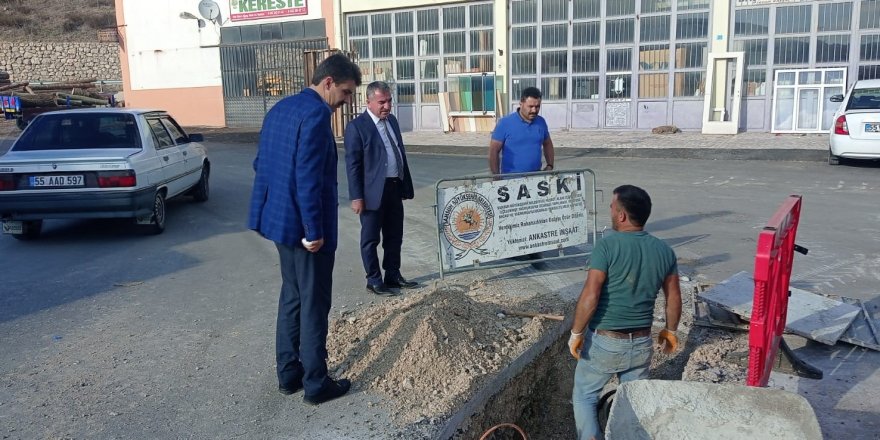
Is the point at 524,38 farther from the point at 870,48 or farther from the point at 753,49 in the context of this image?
the point at 870,48

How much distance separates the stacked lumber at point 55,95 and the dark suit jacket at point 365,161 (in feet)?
89.7

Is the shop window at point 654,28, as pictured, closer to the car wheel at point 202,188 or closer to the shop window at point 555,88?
the shop window at point 555,88

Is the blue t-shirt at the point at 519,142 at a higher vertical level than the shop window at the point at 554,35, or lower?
lower

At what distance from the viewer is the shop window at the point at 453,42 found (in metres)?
23.7

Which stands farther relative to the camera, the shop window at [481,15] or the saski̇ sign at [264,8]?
the saski̇ sign at [264,8]

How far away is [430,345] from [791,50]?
18.2m

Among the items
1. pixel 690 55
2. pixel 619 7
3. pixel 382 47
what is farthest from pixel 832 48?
pixel 382 47

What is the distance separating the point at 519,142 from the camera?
7.06 metres

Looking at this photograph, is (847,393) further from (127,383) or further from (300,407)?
(127,383)

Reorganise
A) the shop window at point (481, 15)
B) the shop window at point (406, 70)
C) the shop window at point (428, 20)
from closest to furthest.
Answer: the shop window at point (481, 15)
the shop window at point (428, 20)
the shop window at point (406, 70)

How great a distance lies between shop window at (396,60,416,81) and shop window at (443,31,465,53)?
4.38ft

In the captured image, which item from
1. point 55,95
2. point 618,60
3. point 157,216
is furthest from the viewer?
point 55,95

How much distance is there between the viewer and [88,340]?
5434mm

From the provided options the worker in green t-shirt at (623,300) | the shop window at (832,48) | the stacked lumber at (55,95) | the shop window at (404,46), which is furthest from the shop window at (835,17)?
the stacked lumber at (55,95)
